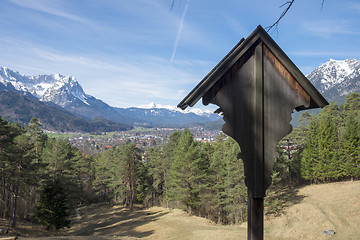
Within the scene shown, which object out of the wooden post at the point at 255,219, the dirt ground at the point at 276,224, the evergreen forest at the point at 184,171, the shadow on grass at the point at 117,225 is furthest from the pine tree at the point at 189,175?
the wooden post at the point at 255,219

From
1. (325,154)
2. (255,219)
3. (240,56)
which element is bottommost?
(255,219)

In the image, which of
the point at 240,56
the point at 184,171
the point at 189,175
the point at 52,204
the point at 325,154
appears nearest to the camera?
the point at 240,56

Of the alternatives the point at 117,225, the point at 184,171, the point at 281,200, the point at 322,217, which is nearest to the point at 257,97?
the point at 322,217

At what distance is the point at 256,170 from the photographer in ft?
9.22

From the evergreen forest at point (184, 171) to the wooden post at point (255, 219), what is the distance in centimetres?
2237

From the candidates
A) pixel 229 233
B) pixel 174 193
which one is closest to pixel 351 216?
pixel 229 233

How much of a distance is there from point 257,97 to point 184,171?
28766 millimetres

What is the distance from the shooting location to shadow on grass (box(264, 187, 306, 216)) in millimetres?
28016

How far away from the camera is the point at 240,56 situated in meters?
2.86

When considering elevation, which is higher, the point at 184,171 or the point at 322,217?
the point at 184,171

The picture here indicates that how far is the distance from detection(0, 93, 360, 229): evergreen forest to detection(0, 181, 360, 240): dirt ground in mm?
2837

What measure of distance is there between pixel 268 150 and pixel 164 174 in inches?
1638

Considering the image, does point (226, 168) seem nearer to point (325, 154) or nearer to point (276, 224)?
point (276, 224)

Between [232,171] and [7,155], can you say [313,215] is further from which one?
[7,155]
